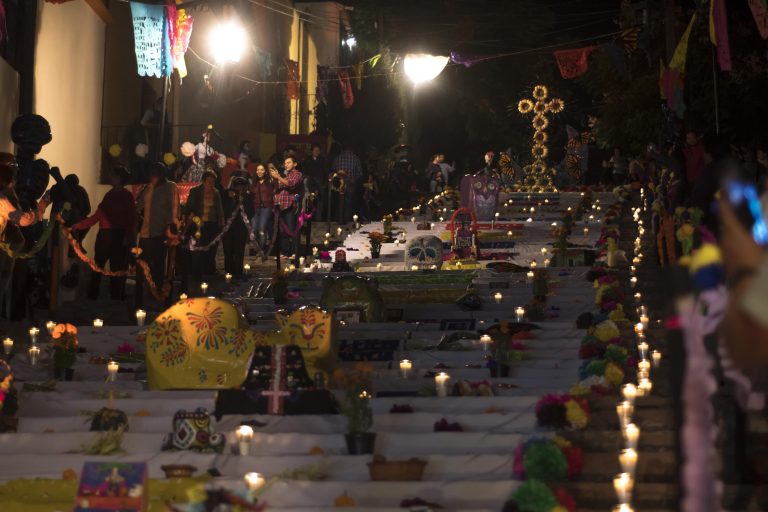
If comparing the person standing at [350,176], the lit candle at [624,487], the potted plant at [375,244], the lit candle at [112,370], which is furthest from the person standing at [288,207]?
the lit candle at [624,487]

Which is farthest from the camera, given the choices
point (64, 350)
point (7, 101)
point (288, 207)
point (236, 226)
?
point (288, 207)

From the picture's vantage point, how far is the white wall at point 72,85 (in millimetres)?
22766

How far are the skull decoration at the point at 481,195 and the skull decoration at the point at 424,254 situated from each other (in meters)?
6.35

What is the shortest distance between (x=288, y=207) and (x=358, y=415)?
13452mm

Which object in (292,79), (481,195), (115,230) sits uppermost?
(292,79)

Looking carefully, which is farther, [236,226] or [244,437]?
[236,226]

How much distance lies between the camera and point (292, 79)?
44781 millimetres

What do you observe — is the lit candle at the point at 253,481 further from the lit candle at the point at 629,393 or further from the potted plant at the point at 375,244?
the potted plant at the point at 375,244

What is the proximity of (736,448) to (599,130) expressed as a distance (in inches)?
1183

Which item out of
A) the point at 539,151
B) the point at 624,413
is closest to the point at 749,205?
the point at 624,413

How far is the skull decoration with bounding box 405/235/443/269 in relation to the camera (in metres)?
22.6

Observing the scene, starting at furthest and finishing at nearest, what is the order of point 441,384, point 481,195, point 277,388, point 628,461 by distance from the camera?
point 481,195, point 441,384, point 277,388, point 628,461

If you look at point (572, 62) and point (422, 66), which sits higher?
point (572, 62)

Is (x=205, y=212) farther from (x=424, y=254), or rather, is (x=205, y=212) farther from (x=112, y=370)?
(x=112, y=370)
